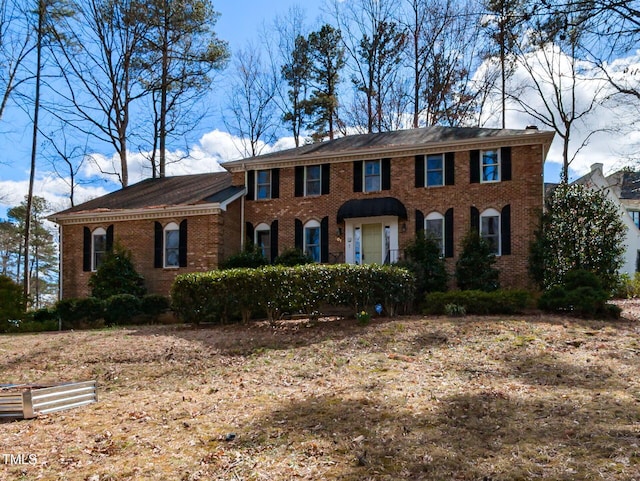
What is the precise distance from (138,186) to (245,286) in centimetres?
1357

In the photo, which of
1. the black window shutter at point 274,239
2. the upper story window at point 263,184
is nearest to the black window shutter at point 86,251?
the upper story window at point 263,184

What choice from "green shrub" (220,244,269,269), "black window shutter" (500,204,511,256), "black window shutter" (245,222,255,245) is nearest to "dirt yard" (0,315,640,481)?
"black window shutter" (500,204,511,256)

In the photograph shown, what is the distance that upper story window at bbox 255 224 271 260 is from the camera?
1927 cm

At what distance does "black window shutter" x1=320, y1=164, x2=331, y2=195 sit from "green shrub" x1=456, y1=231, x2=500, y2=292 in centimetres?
537

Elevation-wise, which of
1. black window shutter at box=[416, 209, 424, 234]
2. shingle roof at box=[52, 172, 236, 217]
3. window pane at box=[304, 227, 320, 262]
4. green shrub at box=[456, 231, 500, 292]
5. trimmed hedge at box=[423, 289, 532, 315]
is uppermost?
Result: shingle roof at box=[52, 172, 236, 217]

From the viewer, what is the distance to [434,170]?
17.6m

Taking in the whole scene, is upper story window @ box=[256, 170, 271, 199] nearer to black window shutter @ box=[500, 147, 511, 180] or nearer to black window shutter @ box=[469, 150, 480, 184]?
black window shutter @ box=[469, 150, 480, 184]

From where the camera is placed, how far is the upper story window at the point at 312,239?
60.7 feet

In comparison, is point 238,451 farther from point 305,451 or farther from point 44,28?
point 44,28

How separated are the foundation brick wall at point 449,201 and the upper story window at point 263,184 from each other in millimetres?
274

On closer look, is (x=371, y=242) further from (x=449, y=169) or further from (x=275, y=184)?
(x=275, y=184)

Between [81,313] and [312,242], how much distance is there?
766cm

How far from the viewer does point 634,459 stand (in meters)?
4.21

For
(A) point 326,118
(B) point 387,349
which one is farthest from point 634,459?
(A) point 326,118
